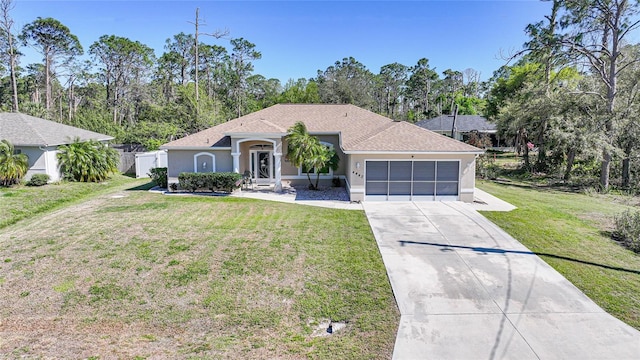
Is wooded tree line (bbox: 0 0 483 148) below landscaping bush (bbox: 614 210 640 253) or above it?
above

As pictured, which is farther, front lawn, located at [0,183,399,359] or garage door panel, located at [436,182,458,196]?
garage door panel, located at [436,182,458,196]

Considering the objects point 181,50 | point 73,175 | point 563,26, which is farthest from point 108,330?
point 181,50

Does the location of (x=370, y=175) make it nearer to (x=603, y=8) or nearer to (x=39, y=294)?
(x=39, y=294)

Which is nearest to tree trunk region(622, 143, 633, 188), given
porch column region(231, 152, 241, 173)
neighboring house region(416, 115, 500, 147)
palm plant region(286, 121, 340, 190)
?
palm plant region(286, 121, 340, 190)

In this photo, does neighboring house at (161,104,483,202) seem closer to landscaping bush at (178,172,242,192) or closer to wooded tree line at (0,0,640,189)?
landscaping bush at (178,172,242,192)

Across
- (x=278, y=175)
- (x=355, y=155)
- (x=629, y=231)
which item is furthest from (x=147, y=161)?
(x=629, y=231)

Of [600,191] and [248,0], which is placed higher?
[248,0]

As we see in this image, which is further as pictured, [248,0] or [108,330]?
[248,0]
